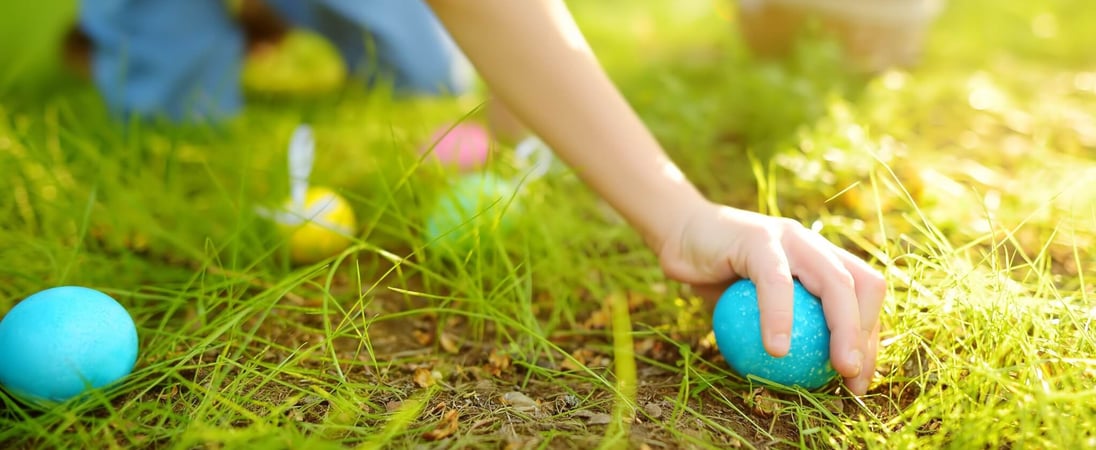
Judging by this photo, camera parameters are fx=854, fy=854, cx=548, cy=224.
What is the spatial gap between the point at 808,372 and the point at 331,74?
2317 mm

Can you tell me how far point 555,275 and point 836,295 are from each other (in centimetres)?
63

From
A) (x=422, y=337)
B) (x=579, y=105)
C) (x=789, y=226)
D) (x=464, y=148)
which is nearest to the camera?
(x=789, y=226)

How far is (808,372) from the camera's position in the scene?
1392 mm

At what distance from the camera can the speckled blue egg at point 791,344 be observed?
4.48ft

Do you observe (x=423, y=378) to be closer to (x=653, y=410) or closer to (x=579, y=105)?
(x=653, y=410)

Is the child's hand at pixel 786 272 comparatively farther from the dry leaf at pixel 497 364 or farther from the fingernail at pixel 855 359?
the dry leaf at pixel 497 364

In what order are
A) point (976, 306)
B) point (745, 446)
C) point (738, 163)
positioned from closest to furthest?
point (745, 446) → point (976, 306) → point (738, 163)

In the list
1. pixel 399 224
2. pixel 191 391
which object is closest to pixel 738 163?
pixel 399 224

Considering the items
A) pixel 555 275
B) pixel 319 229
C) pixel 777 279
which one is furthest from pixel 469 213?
pixel 777 279

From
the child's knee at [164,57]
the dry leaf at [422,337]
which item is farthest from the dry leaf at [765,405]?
the child's knee at [164,57]

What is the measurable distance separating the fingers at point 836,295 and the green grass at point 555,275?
0.35ft

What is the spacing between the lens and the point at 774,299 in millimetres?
1319

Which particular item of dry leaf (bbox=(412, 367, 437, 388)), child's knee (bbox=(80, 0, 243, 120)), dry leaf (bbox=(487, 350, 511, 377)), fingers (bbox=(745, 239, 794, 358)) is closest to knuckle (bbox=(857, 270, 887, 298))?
fingers (bbox=(745, 239, 794, 358))

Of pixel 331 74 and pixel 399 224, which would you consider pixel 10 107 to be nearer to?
pixel 331 74
